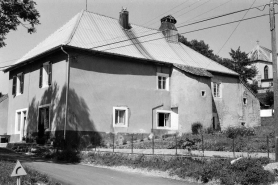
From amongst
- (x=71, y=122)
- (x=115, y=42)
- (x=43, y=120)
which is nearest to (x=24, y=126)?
(x=43, y=120)

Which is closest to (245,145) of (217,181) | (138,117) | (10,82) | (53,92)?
(217,181)

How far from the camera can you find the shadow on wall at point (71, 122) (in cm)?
2284

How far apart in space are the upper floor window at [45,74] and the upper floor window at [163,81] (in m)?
8.58

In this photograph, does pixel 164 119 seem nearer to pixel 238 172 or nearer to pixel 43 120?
pixel 43 120

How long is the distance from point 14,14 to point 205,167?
11.6 m

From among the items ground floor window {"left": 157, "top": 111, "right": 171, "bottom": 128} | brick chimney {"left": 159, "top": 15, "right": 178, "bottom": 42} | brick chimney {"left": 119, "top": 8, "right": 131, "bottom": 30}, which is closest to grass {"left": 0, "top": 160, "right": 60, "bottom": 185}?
ground floor window {"left": 157, "top": 111, "right": 171, "bottom": 128}

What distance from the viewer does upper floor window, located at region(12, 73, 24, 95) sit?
94.1ft

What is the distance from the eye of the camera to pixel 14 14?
1723 cm

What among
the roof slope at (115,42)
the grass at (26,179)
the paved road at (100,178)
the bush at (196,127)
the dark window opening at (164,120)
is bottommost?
the paved road at (100,178)

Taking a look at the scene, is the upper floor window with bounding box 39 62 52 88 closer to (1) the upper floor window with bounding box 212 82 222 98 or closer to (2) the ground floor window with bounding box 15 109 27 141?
(2) the ground floor window with bounding box 15 109 27 141

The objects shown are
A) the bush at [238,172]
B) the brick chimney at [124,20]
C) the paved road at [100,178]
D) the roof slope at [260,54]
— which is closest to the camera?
the bush at [238,172]

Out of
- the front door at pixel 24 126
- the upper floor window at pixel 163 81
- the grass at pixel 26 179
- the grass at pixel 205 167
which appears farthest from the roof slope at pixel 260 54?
the grass at pixel 26 179

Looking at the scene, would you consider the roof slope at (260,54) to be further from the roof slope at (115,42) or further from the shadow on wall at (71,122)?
the shadow on wall at (71,122)

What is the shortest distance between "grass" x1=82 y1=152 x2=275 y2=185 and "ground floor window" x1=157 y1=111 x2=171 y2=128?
1122cm
